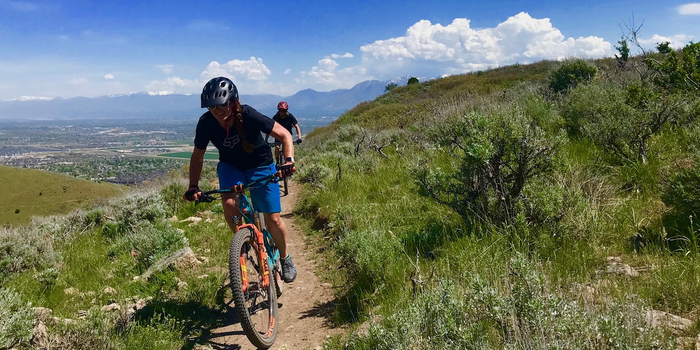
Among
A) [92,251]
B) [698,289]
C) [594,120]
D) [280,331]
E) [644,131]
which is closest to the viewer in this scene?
[698,289]

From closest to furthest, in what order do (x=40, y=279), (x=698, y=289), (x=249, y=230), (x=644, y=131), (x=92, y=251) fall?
1. (x=698, y=289)
2. (x=249, y=230)
3. (x=40, y=279)
4. (x=644, y=131)
5. (x=92, y=251)

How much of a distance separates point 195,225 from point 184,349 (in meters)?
4.71

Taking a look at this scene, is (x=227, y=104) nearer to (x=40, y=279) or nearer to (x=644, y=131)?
(x=40, y=279)

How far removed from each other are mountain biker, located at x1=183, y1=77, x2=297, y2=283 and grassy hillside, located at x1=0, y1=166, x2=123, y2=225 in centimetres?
2920

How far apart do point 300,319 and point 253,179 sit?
1.69m

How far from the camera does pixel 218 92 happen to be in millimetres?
3545

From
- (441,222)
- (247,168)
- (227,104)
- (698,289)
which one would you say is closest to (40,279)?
(247,168)

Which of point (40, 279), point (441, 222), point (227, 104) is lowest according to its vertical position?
point (40, 279)

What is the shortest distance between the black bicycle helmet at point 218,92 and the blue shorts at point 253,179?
0.83 metres

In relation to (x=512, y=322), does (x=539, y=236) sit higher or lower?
higher

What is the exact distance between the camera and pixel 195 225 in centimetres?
785

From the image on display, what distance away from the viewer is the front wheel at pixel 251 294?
3.12 m

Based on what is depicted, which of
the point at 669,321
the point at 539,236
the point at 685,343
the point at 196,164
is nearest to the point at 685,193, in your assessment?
the point at 539,236

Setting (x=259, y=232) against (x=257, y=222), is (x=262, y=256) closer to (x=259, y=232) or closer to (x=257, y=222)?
(x=259, y=232)
